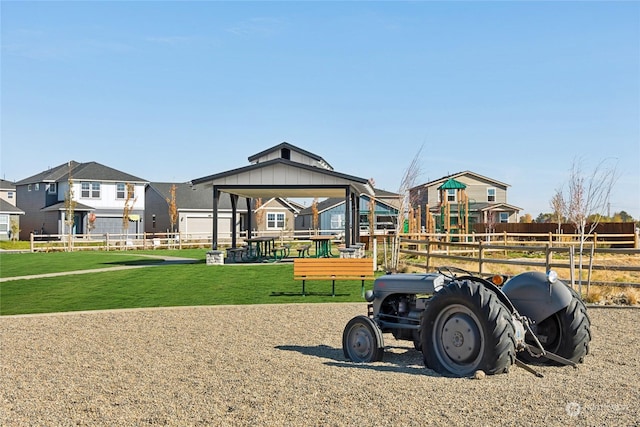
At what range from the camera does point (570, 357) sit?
7707 millimetres

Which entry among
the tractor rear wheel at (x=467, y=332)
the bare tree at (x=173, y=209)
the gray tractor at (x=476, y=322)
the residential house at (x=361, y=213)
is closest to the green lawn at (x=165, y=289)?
the gray tractor at (x=476, y=322)

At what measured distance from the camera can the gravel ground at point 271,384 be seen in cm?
555

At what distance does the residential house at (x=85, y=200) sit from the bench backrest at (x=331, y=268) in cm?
4092

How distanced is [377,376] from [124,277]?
16111 mm

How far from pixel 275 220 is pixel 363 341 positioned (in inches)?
2063

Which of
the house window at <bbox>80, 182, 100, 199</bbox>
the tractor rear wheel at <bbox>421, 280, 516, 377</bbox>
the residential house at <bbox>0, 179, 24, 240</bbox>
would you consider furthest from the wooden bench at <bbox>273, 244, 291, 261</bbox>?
the residential house at <bbox>0, 179, 24, 240</bbox>

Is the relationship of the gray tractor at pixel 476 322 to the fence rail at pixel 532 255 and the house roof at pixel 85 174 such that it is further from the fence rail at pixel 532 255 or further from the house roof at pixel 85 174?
the house roof at pixel 85 174

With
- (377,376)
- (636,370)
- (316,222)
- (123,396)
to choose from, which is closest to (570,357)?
(636,370)

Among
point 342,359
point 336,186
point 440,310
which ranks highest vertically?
point 336,186

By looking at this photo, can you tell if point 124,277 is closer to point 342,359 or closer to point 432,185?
point 342,359

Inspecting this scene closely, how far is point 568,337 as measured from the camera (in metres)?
7.68

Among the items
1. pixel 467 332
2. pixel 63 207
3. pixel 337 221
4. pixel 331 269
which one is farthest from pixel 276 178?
pixel 337 221

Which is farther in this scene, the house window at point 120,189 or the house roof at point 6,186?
the house roof at point 6,186

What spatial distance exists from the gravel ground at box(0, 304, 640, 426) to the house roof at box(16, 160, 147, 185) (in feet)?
154
